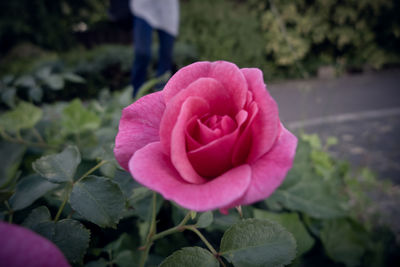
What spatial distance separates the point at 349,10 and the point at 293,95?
296cm

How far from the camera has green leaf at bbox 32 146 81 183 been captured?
41cm

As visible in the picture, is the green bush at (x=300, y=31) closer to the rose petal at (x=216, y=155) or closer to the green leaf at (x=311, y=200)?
the green leaf at (x=311, y=200)

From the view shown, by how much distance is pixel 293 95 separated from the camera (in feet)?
17.6

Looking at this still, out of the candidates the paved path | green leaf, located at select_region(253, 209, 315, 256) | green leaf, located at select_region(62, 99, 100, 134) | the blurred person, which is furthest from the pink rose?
the blurred person

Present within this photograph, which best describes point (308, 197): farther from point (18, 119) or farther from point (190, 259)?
point (18, 119)

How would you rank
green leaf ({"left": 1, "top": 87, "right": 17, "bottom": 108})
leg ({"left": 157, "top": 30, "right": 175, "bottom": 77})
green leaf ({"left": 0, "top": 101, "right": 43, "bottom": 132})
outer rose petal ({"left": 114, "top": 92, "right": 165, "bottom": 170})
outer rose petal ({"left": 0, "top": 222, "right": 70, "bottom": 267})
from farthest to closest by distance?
leg ({"left": 157, "top": 30, "right": 175, "bottom": 77}) → green leaf ({"left": 1, "top": 87, "right": 17, "bottom": 108}) → green leaf ({"left": 0, "top": 101, "right": 43, "bottom": 132}) → outer rose petal ({"left": 114, "top": 92, "right": 165, "bottom": 170}) → outer rose petal ({"left": 0, "top": 222, "right": 70, "bottom": 267})

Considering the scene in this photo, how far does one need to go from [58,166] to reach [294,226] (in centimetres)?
52

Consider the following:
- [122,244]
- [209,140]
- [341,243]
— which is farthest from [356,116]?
[209,140]

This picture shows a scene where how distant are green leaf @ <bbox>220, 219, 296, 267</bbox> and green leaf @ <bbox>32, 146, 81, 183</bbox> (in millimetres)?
250

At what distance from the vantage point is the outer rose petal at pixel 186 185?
0.83 feet

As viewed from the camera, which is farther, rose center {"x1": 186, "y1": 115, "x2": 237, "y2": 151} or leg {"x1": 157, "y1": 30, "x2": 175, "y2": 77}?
leg {"x1": 157, "y1": 30, "x2": 175, "y2": 77}

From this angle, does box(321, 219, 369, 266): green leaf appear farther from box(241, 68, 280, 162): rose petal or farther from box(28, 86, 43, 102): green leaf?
box(28, 86, 43, 102): green leaf

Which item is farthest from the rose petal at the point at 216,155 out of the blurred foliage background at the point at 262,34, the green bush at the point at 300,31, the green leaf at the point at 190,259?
the green bush at the point at 300,31

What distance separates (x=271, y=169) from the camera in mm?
276
